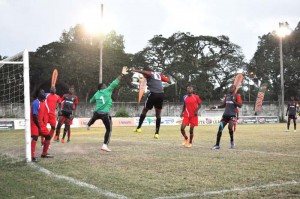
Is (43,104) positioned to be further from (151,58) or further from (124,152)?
(151,58)

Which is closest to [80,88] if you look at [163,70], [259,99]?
[163,70]

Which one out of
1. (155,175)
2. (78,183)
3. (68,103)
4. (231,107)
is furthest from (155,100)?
(78,183)

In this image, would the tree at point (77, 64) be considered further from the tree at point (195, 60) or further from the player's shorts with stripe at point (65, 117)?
the player's shorts with stripe at point (65, 117)

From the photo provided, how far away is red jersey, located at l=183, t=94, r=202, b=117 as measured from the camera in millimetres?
13164

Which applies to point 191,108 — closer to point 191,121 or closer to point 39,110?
point 191,121

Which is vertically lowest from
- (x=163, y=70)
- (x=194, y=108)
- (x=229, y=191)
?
(x=229, y=191)

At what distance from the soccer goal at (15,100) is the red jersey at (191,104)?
5.50m

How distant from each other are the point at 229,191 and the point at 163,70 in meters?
64.6

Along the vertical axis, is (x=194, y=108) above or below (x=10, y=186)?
above

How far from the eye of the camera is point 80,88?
208 feet

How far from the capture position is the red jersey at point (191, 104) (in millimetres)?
13164

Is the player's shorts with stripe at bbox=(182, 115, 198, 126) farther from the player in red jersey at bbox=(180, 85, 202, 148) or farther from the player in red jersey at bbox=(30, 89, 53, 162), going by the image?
the player in red jersey at bbox=(30, 89, 53, 162)

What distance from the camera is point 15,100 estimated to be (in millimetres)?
23797

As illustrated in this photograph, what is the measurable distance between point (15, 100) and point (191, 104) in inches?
574
